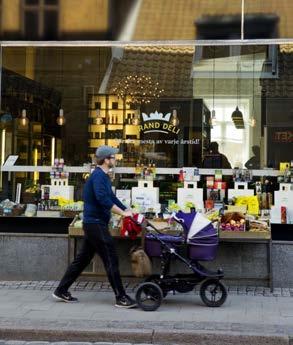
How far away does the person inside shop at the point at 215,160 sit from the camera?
384 inches

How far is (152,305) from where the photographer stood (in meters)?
7.35

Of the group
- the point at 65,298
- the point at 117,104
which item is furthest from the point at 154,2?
the point at 65,298

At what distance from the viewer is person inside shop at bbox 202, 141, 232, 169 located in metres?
9.77

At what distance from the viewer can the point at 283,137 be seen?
975 cm

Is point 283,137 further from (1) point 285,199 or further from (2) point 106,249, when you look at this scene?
(2) point 106,249

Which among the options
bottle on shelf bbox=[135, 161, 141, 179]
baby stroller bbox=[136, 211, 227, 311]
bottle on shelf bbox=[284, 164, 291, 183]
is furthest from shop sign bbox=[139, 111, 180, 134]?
baby stroller bbox=[136, 211, 227, 311]

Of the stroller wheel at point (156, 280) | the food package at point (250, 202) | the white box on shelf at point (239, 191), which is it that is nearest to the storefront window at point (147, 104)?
the white box on shelf at point (239, 191)

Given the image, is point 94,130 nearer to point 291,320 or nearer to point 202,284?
point 202,284

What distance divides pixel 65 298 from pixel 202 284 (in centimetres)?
165

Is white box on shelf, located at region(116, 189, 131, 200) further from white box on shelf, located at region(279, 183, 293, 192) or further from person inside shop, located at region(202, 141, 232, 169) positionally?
white box on shelf, located at region(279, 183, 293, 192)

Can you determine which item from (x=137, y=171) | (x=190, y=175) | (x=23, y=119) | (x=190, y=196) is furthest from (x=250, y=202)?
(x=23, y=119)

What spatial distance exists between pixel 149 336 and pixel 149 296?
0.86 meters

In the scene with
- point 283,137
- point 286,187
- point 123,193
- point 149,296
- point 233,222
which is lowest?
point 149,296

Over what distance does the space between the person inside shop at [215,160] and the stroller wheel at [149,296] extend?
115 inches
